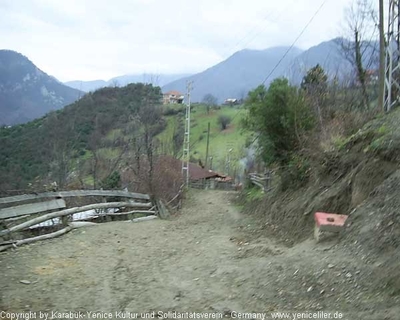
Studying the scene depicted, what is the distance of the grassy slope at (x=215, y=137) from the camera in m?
65.3

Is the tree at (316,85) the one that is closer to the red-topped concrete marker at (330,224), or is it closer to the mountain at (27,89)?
the red-topped concrete marker at (330,224)

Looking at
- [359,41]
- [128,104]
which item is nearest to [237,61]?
[128,104]

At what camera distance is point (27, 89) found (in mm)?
108062

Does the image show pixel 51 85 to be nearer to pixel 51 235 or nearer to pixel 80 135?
pixel 80 135

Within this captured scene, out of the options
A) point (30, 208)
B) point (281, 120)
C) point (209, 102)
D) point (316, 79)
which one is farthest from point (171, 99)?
point (30, 208)

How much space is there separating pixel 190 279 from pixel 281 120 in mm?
10437

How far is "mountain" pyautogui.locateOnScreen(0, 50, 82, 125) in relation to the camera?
318 ft

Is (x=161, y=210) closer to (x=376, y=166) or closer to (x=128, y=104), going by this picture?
(x=376, y=166)

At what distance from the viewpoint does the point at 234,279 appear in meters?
5.43

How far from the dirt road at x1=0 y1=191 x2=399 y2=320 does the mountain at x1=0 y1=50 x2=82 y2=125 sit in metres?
92.2

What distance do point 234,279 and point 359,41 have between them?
80.0 feet

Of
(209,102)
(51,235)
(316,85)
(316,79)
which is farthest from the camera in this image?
(209,102)

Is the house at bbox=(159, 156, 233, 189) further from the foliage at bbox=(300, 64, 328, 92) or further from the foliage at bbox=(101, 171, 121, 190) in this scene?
the foliage at bbox=(300, 64, 328, 92)

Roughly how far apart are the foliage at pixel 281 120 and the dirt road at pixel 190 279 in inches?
296
